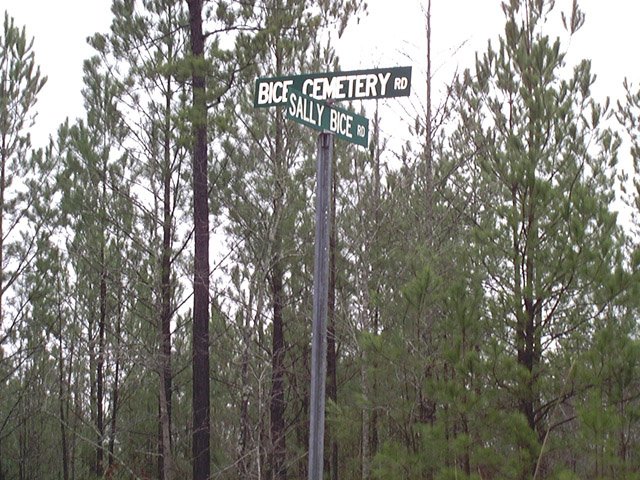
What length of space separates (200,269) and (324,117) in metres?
6.41

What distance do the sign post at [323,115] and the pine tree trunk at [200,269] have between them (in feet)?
19.3

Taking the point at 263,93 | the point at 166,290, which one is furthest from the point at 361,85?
the point at 166,290

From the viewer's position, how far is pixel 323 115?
3.39m

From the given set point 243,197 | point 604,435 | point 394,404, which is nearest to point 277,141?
point 243,197

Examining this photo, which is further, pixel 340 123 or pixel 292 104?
pixel 340 123

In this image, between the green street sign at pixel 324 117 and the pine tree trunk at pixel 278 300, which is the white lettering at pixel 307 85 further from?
the pine tree trunk at pixel 278 300

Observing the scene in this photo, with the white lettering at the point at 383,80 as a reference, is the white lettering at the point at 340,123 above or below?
below

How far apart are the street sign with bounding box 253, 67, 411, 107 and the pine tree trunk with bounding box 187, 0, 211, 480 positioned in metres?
5.87

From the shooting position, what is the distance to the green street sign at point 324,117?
131 inches

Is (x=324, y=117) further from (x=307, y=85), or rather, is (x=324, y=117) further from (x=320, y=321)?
(x=320, y=321)

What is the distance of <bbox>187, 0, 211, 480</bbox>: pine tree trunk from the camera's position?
9.36 meters

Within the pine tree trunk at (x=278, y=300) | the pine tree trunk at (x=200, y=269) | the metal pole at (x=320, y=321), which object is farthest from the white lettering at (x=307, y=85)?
the pine tree trunk at (x=278, y=300)

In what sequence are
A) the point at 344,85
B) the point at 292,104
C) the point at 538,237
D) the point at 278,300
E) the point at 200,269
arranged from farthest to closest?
the point at 278,300
the point at 200,269
the point at 538,237
the point at 344,85
the point at 292,104

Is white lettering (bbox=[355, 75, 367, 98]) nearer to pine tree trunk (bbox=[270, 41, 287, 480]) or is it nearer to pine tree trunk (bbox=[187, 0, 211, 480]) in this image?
pine tree trunk (bbox=[187, 0, 211, 480])
